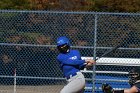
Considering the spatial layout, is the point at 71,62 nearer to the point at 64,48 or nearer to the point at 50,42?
the point at 64,48

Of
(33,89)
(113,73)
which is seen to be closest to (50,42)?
(33,89)

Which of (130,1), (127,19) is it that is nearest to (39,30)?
(127,19)

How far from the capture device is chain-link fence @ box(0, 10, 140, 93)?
14023 millimetres

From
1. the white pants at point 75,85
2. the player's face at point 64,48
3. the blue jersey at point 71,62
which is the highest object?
the player's face at point 64,48

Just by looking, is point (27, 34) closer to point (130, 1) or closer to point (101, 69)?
point (101, 69)

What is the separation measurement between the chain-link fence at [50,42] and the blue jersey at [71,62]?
2.94 m

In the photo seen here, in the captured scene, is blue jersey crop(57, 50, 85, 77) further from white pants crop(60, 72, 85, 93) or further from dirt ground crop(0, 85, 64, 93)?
dirt ground crop(0, 85, 64, 93)

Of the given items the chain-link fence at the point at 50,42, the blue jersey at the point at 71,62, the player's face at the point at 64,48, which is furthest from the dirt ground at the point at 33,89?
the player's face at the point at 64,48

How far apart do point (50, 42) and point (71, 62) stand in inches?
144

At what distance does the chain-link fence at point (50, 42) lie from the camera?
14.0m

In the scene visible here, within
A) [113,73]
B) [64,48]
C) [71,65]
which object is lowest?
[71,65]

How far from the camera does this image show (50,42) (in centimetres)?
1434

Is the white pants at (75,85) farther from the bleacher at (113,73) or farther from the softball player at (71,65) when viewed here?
the bleacher at (113,73)

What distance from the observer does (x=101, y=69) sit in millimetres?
14430
